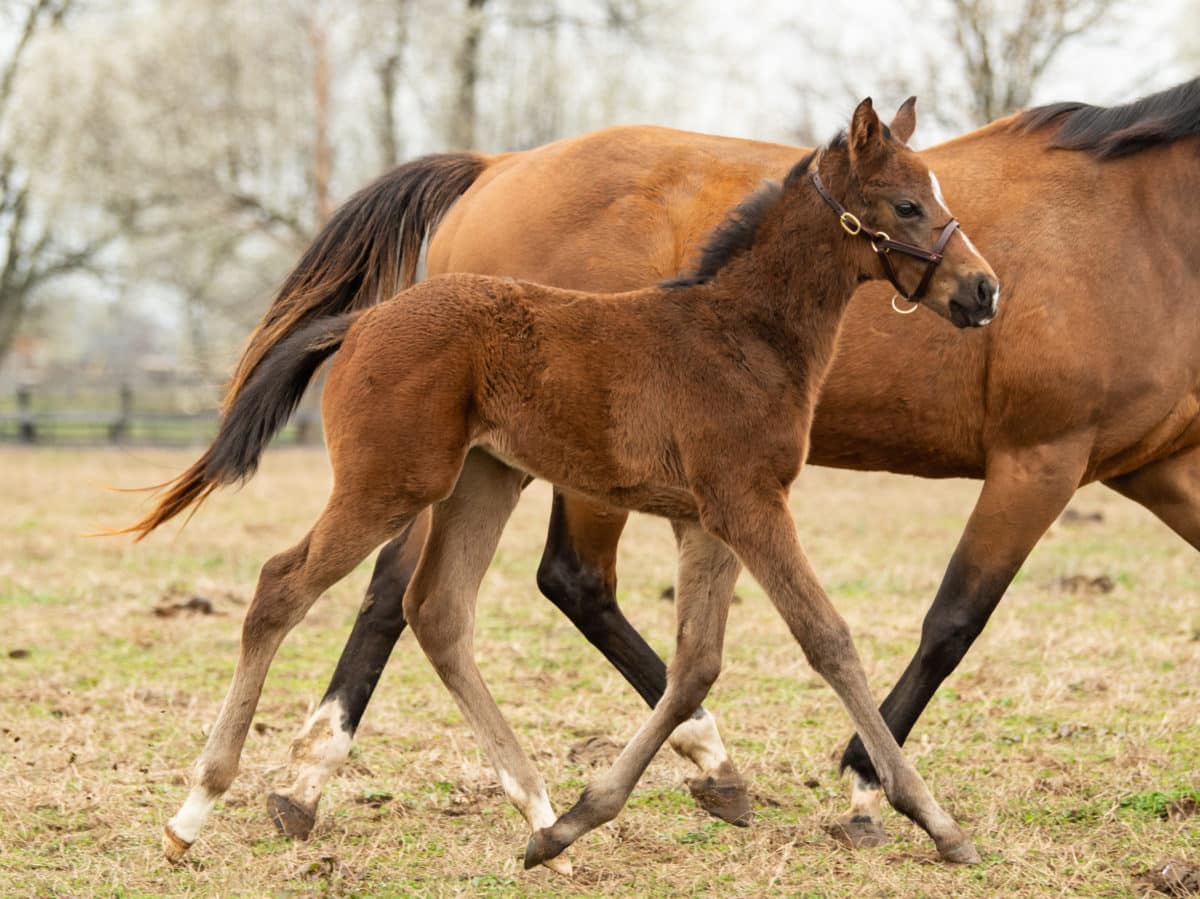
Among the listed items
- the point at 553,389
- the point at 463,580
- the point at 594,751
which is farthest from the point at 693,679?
the point at 594,751

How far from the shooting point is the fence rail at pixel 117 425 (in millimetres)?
20078

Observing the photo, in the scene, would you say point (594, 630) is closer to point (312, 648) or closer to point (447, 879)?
point (447, 879)

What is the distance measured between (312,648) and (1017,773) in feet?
10.7

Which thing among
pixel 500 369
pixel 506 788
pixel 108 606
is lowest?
pixel 108 606

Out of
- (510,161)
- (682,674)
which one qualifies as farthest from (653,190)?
(682,674)

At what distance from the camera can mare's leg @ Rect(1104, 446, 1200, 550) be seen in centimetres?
432

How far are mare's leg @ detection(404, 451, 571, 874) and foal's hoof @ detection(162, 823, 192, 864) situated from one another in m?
0.80

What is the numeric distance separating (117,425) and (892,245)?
62.1 feet

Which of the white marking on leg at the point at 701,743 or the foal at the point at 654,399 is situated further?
the white marking on leg at the point at 701,743

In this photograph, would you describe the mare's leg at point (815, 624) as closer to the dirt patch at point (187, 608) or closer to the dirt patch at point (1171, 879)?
the dirt patch at point (1171, 879)

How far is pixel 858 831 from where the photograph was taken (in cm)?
367

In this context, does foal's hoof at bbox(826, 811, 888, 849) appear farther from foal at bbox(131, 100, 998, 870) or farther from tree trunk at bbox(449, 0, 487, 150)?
tree trunk at bbox(449, 0, 487, 150)

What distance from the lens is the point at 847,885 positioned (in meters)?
3.23

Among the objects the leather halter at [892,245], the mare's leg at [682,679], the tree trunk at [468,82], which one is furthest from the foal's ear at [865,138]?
the tree trunk at [468,82]
